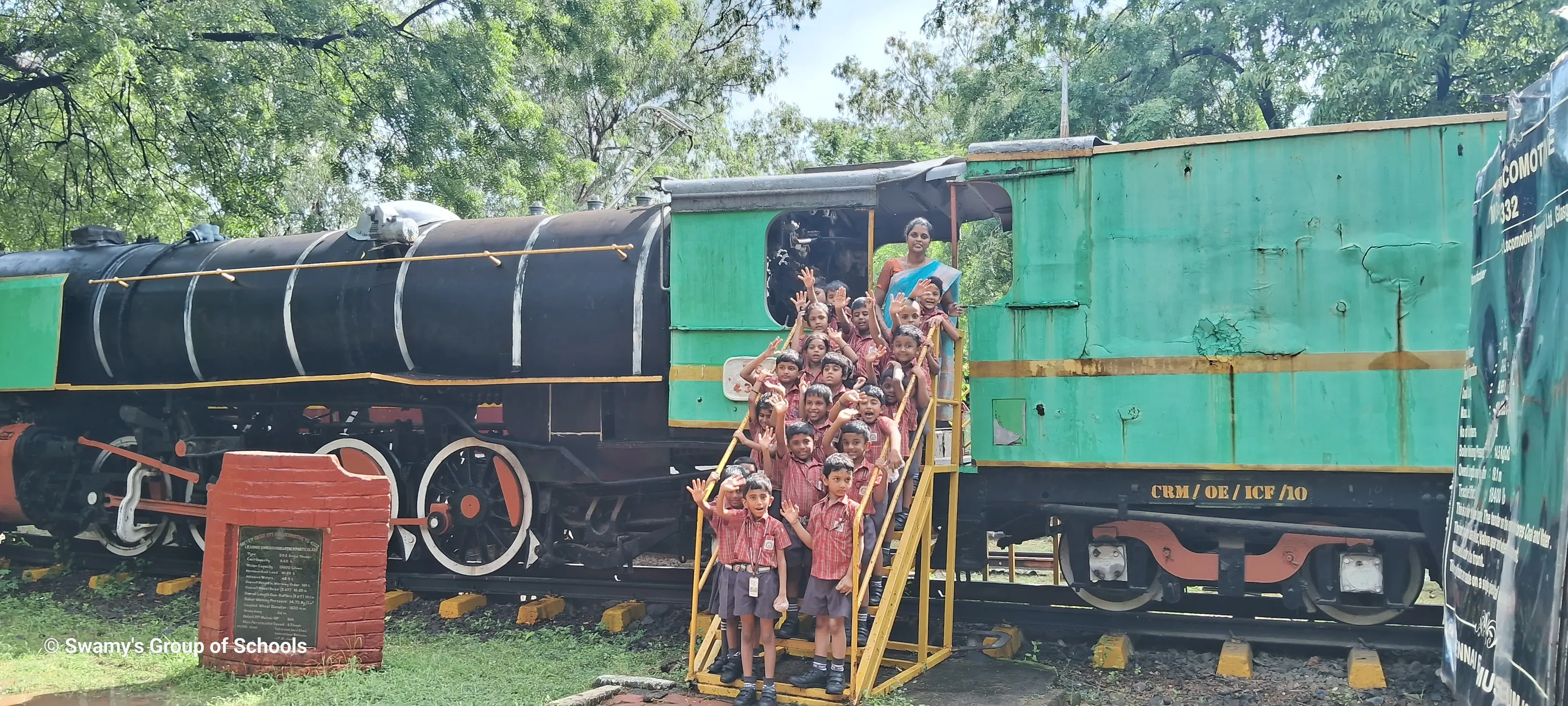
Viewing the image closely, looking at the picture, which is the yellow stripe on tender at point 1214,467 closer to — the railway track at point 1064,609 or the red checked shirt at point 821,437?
the railway track at point 1064,609

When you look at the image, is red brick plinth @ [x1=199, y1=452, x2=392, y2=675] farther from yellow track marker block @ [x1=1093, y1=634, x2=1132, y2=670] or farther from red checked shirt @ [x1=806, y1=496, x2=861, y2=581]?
yellow track marker block @ [x1=1093, y1=634, x2=1132, y2=670]

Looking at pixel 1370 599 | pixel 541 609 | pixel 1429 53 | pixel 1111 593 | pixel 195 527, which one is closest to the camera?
pixel 1370 599

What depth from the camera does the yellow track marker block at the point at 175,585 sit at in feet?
32.3

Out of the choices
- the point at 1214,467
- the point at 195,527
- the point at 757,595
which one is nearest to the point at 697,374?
the point at 757,595

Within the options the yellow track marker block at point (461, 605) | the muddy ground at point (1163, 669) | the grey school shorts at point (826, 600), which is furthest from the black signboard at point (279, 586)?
the grey school shorts at point (826, 600)

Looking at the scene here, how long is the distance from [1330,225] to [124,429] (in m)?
10.6

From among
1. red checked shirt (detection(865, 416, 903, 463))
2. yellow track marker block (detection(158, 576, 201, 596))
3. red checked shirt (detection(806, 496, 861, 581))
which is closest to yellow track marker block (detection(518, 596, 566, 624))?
yellow track marker block (detection(158, 576, 201, 596))

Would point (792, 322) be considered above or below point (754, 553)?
above

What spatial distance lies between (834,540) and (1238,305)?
291 cm

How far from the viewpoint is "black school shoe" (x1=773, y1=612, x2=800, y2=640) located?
727cm

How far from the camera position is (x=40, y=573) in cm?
1077

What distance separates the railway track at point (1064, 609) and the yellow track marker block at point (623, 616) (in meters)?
0.17

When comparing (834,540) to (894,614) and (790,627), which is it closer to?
(894,614)

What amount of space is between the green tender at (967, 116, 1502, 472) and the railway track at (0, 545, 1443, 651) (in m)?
1.19
